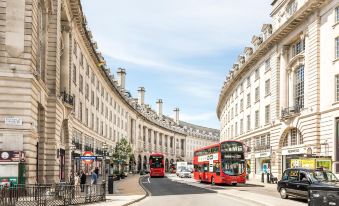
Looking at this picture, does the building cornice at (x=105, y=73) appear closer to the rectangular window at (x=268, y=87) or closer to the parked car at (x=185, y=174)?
the parked car at (x=185, y=174)

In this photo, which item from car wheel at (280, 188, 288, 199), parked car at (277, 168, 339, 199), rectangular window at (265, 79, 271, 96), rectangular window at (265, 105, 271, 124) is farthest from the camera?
rectangular window at (265, 105, 271, 124)

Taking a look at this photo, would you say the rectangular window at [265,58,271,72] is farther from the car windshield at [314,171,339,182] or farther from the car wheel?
the car windshield at [314,171,339,182]

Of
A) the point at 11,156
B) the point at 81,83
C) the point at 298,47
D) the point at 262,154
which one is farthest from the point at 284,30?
the point at 11,156

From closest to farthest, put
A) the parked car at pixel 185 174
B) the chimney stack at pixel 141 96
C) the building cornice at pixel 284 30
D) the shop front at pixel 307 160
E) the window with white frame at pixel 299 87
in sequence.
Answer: the shop front at pixel 307 160, the building cornice at pixel 284 30, the window with white frame at pixel 299 87, the parked car at pixel 185 174, the chimney stack at pixel 141 96

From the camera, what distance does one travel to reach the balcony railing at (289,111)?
48425 millimetres

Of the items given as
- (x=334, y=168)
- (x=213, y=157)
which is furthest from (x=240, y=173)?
(x=334, y=168)

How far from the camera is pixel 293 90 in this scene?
50906 millimetres

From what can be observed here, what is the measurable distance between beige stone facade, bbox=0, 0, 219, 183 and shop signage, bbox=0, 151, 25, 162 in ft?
1.89

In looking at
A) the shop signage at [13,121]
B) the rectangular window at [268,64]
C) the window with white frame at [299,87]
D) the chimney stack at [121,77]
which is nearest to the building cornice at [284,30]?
the rectangular window at [268,64]

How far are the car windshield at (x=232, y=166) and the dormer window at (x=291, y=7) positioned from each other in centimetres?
1763

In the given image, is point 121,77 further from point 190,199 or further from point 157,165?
point 190,199

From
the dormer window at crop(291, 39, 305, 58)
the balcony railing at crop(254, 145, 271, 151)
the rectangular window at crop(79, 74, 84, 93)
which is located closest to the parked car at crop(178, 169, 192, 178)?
the balcony railing at crop(254, 145, 271, 151)

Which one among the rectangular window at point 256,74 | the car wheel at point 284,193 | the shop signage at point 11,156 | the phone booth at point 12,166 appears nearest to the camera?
the phone booth at point 12,166

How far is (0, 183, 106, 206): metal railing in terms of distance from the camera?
19281 millimetres
